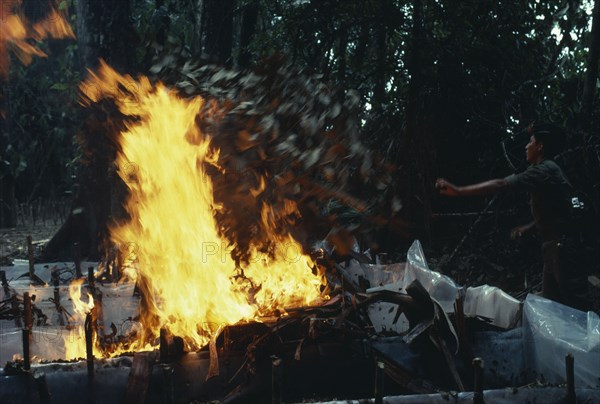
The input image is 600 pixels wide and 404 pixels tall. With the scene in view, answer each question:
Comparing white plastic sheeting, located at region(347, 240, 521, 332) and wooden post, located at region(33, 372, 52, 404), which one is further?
white plastic sheeting, located at region(347, 240, 521, 332)

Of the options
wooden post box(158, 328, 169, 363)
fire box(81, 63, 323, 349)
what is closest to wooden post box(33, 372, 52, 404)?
wooden post box(158, 328, 169, 363)

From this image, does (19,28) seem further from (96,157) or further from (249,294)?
(249,294)

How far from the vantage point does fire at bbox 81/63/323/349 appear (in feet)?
16.0

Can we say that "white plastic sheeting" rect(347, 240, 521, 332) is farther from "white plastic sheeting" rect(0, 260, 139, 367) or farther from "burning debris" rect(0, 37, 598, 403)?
"white plastic sheeting" rect(0, 260, 139, 367)

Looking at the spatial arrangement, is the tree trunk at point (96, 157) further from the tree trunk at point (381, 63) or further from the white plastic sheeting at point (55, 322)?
the tree trunk at point (381, 63)

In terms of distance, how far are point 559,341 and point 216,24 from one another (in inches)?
317

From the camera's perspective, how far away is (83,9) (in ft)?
31.4

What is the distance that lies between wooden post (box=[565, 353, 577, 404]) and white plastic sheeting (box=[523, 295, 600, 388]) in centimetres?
57

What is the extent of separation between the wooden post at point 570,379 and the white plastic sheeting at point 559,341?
57cm

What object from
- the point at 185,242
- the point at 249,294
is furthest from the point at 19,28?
the point at 249,294

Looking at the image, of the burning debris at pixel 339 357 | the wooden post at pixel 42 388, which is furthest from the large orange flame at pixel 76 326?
the wooden post at pixel 42 388

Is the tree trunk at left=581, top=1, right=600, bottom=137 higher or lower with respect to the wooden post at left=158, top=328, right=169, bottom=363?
higher

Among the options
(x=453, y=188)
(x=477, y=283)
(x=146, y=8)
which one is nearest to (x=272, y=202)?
(x=453, y=188)

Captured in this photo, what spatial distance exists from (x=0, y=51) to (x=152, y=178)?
35.9 feet
